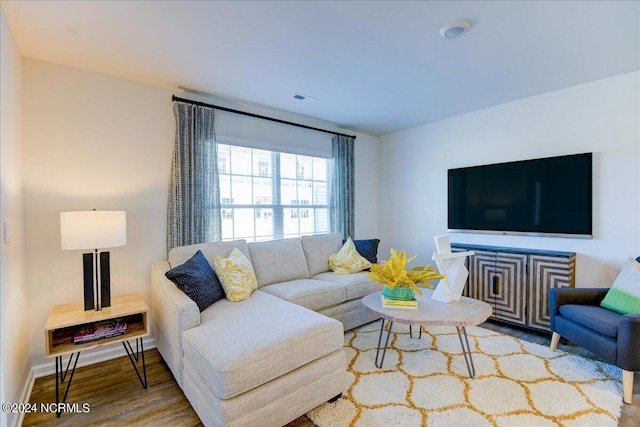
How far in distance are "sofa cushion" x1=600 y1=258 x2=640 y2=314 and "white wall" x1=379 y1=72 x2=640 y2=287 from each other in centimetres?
55

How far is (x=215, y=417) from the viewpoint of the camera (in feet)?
5.17

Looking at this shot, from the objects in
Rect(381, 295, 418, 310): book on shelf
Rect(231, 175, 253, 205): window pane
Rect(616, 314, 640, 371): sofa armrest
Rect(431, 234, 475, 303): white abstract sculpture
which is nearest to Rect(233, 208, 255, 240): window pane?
Rect(231, 175, 253, 205): window pane

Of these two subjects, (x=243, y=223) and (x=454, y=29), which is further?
(x=243, y=223)

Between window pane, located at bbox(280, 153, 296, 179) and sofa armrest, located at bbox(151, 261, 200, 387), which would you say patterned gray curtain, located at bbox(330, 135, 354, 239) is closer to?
window pane, located at bbox(280, 153, 296, 179)

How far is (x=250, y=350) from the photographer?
1.66 metres

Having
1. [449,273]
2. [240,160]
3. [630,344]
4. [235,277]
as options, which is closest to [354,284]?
[449,273]

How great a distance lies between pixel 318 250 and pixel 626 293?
2774mm

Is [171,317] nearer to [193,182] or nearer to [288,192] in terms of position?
[193,182]

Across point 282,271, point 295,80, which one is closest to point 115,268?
point 282,271

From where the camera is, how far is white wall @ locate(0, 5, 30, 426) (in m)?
1.73

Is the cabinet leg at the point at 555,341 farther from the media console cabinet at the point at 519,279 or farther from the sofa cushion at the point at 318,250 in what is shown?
the sofa cushion at the point at 318,250

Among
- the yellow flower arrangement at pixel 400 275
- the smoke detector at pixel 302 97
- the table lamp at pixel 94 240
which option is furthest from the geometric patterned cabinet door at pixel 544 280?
the table lamp at pixel 94 240

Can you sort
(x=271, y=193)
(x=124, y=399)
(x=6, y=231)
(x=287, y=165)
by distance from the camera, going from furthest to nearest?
(x=287, y=165)
(x=271, y=193)
(x=124, y=399)
(x=6, y=231)

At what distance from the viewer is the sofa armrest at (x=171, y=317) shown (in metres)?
2.03
